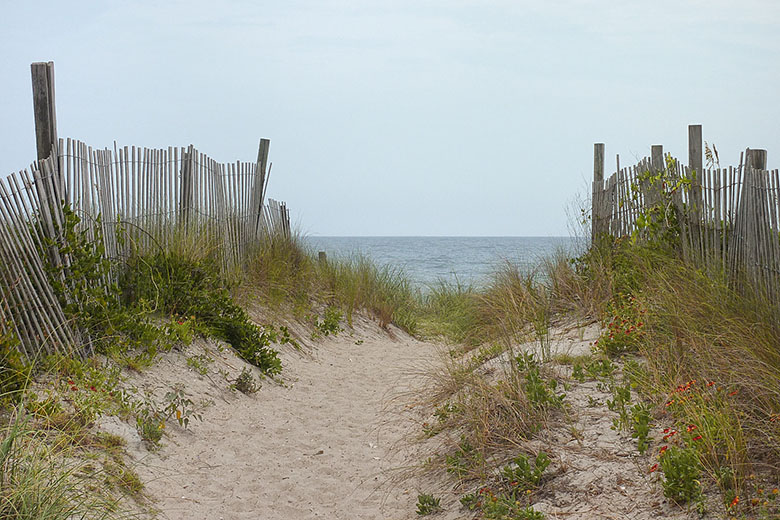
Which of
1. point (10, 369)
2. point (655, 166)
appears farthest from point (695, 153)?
point (10, 369)

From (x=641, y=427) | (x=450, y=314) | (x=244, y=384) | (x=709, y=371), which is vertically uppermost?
(x=709, y=371)

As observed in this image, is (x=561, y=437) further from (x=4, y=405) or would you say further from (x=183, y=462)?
(x=4, y=405)

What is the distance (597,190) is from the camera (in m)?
9.34

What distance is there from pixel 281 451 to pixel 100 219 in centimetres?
265

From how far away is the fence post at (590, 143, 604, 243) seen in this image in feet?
30.2

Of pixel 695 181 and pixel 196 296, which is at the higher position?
pixel 695 181

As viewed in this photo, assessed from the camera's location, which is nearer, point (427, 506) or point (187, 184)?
point (427, 506)

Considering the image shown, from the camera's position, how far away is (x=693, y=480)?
127 inches

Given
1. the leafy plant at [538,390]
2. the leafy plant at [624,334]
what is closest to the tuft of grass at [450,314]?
the leafy plant at [624,334]

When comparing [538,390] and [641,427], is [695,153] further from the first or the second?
[641,427]

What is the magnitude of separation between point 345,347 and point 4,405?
5096 mm

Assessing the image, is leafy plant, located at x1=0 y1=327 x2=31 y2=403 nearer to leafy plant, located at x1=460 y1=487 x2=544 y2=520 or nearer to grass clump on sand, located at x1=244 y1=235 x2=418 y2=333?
leafy plant, located at x1=460 y1=487 x2=544 y2=520

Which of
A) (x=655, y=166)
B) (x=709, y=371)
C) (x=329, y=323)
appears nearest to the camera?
(x=709, y=371)

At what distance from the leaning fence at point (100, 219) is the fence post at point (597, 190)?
14.9 ft
